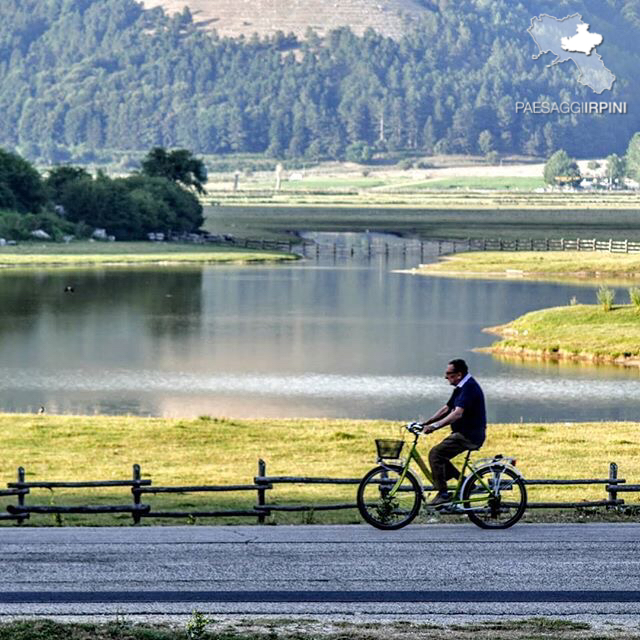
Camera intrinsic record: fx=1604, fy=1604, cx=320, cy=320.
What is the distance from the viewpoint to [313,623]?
1816 centimetres

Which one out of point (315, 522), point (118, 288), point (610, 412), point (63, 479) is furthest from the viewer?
point (118, 288)

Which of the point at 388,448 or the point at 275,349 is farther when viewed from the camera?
the point at 275,349

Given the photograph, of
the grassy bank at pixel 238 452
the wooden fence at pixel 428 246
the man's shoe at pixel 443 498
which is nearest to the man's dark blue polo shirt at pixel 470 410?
the man's shoe at pixel 443 498

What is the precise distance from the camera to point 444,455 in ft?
77.5

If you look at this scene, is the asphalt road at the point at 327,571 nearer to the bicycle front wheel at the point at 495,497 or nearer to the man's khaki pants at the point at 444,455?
the bicycle front wheel at the point at 495,497

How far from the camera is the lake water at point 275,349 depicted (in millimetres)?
54875

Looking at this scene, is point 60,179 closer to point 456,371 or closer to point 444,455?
point 444,455

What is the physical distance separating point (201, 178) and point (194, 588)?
16562 centimetres

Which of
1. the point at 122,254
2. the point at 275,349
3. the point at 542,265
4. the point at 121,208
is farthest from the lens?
the point at 121,208

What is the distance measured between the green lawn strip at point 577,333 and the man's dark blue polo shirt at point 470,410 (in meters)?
46.5

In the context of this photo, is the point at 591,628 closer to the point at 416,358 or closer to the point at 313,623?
the point at 313,623

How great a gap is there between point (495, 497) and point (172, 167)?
160238 millimetres

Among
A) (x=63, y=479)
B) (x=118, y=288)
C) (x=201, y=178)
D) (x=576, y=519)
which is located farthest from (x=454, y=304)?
(x=201, y=178)

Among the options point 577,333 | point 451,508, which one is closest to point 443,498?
point 451,508
